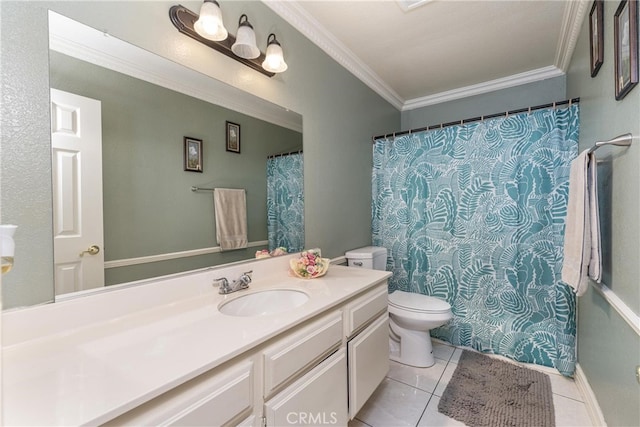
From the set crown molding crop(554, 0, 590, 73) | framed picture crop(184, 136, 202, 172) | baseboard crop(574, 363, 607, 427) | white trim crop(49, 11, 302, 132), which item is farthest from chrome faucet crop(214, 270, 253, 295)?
crown molding crop(554, 0, 590, 73)

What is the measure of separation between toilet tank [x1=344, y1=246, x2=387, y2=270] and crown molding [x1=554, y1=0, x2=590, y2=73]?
1984 millimetres

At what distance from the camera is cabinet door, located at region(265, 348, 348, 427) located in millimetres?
931

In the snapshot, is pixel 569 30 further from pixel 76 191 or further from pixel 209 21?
pixel 76 191

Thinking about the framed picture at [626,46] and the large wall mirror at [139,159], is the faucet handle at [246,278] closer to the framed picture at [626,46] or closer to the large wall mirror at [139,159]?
the large wall mirror at [139,159]

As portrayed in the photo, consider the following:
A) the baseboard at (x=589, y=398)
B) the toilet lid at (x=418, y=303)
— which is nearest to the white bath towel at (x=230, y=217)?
the toilet lid at (x=418, y=303)

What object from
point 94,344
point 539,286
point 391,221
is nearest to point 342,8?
point 391,221

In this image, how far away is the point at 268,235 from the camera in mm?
1642

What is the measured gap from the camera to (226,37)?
50.4 inches

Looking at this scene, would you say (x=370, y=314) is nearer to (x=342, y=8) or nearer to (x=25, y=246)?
(x=25, y=246)

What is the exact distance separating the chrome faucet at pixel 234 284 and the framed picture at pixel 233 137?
0.66 meters

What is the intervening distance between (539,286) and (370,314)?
4.55 ft

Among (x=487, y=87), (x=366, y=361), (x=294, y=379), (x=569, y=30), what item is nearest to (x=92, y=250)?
(x=294, y=379)

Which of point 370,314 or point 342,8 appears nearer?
point 370,314

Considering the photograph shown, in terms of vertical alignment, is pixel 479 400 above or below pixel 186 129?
below
